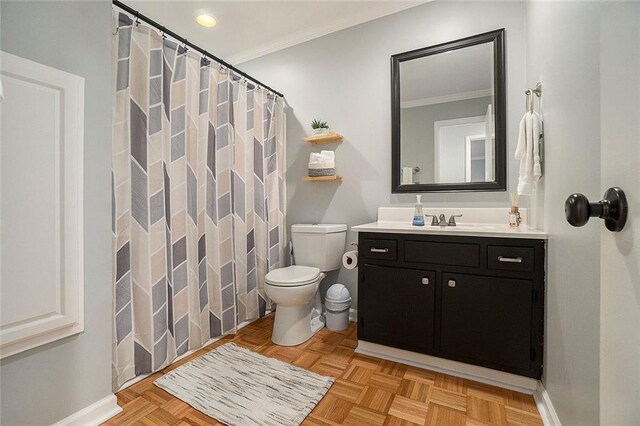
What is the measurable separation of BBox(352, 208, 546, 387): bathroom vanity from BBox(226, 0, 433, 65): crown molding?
1709mm

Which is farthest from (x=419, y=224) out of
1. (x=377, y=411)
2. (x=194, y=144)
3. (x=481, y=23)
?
(x=194, y=144)

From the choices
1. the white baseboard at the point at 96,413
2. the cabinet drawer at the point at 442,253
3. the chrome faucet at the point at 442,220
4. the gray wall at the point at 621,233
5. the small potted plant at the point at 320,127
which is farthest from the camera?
the small potted plant at the point at 320,127

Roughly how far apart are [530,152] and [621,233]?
1216 millimetres

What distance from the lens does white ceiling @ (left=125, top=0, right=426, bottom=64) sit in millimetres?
2199

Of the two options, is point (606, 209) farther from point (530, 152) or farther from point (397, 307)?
point (397, 307)

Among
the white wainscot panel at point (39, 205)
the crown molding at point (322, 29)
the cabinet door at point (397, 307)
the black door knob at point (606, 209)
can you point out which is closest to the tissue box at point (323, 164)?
the cabinet door at point (397, 307)

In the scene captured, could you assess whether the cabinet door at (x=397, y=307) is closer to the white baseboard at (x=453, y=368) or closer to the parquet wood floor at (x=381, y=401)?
the white baseboard at (x=453, y=368)

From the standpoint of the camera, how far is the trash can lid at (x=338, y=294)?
7.25 feet

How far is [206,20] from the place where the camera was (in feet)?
7.78

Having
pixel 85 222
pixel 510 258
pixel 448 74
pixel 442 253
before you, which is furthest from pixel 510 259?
pixel 85 222

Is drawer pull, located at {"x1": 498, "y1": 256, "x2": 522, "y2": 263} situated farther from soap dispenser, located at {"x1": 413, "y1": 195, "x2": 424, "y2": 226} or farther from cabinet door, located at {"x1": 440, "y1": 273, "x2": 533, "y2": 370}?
soap dispenser, located at {"x1": 413, "y1": 195, "x2": 424, "y2": 226}

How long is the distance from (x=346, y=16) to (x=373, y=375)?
265cm

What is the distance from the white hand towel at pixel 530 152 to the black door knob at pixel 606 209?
114 centimetres

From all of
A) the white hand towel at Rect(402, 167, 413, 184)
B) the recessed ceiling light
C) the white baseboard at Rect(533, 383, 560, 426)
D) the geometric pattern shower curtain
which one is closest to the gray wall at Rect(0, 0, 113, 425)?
the geometric pattern shower curtain
